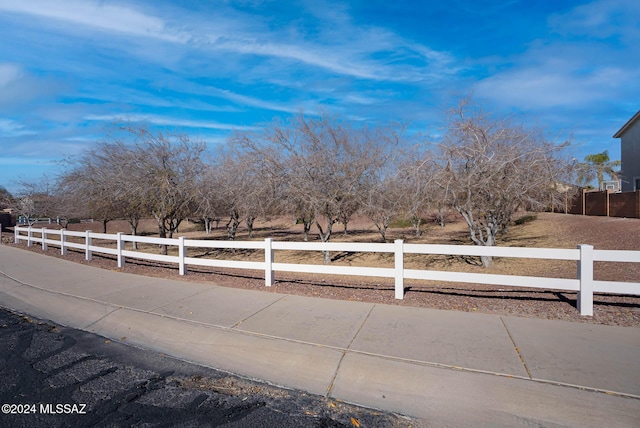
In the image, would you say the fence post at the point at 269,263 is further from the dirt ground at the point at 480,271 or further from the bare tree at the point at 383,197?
the bare tree at the point at 383,197

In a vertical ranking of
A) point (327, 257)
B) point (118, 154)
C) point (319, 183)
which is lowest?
point (327, 257)

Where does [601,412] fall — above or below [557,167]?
below

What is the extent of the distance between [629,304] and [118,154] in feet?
56.5

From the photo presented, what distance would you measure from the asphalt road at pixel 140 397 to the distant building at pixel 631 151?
3593 centimetres

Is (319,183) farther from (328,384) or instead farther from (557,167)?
(328,384)

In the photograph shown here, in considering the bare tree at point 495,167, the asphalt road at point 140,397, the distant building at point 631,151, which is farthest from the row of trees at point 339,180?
the distant building at point 631,151

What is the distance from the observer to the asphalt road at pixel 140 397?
144 inches

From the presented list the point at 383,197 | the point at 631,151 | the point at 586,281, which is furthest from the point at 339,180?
the point at 631,151

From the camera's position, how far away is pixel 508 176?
12680mm

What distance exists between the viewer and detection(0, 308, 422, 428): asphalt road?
3.66 meters

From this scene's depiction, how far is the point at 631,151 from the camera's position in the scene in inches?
1277

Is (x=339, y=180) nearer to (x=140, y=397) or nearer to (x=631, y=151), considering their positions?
(x=140, y=397)

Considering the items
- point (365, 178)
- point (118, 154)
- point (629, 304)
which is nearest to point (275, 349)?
point (629, 304)

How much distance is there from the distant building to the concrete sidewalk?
33.0m
